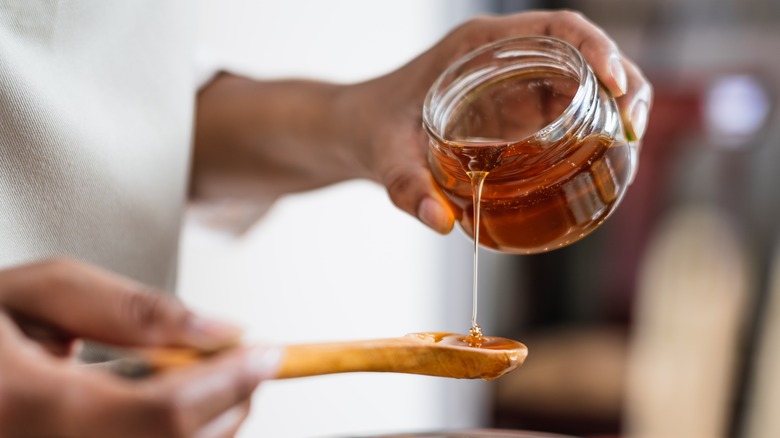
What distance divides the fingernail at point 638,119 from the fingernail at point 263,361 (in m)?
0.36

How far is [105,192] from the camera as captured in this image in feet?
2.34

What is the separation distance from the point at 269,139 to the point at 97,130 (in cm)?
22

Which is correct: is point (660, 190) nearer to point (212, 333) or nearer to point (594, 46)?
point (594, 46)

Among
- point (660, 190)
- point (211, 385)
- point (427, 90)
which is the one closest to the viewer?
point (211, 385)

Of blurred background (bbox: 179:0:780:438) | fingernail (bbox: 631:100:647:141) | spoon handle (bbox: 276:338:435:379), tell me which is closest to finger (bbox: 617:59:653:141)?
fingernail (bbox: 631:100:647:141)

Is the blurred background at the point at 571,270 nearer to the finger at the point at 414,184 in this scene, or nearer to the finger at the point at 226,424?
the finger at the point at 414,184

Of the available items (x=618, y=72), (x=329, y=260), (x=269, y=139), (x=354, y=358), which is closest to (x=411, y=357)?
(x=354, y=358)

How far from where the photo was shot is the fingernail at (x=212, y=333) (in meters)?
0.36

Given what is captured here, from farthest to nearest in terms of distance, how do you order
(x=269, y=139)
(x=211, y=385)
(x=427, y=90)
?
(x=269, y=139) < (x=427, y=90) < (x=211, y=385)

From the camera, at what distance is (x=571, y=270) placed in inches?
95.3

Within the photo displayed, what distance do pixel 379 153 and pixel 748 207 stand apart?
1.86m

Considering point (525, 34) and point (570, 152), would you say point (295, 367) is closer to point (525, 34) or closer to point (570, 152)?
point (570, 152)

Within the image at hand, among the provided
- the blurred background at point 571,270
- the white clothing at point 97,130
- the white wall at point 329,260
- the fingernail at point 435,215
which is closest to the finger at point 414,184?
the fingernail at point 435,215

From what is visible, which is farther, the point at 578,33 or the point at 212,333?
the point at 578,33
